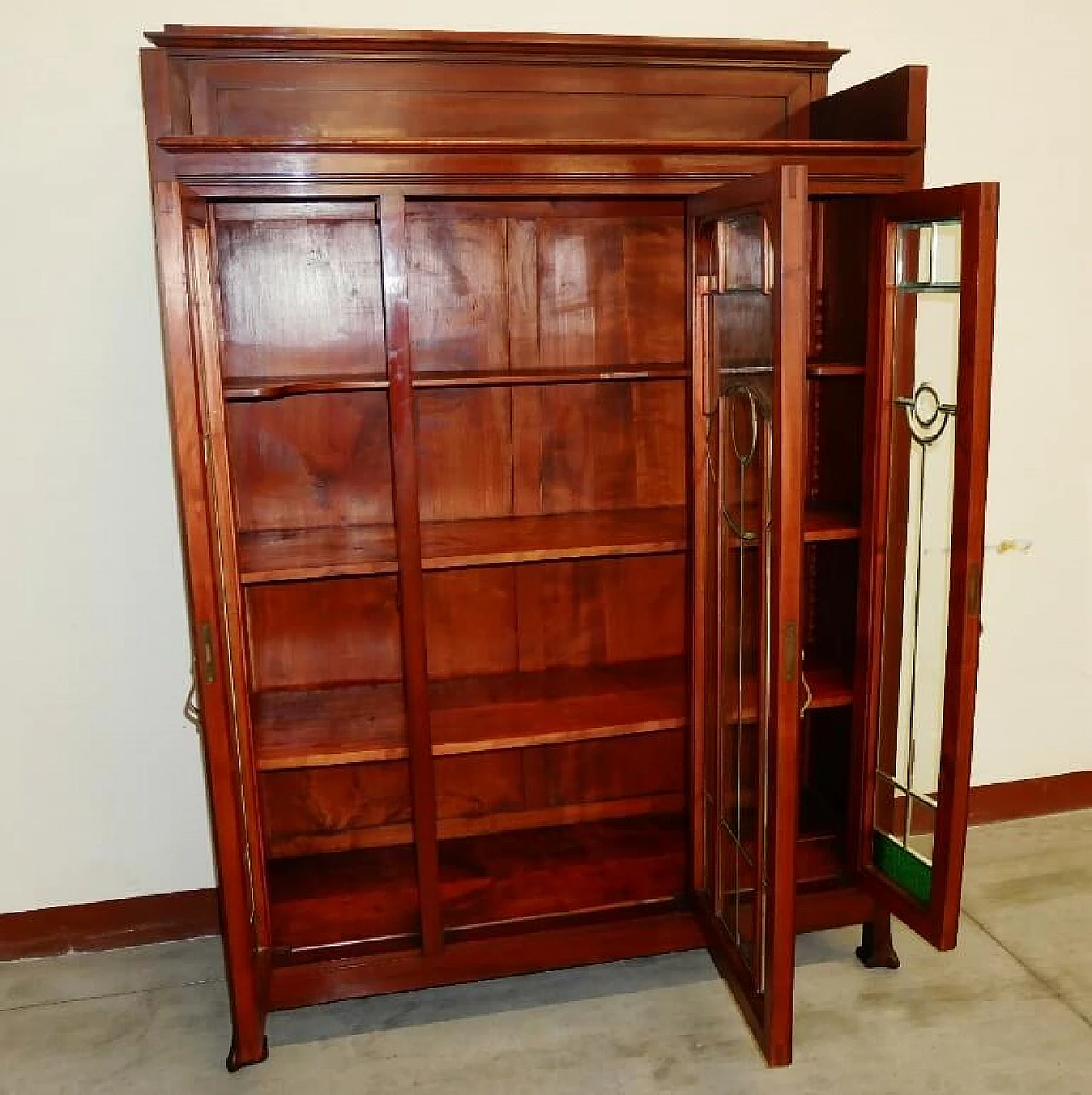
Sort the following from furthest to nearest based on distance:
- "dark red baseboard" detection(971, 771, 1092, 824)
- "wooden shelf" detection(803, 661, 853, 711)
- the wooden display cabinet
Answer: "dark red baseboard" detection(971, 771, 1092, 824)
"wooden shelf" detection(803, 661, 853, 711)
the wooden display cabinet

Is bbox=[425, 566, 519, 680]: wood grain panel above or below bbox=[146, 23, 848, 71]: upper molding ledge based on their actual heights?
below

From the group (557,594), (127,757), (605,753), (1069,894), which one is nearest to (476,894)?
(605,753)

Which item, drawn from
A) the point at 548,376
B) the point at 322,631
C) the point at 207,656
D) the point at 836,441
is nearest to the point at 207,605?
the point at 207,656

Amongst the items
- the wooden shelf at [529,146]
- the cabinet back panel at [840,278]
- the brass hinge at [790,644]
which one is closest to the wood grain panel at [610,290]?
the cabinet back panel at [840,278]

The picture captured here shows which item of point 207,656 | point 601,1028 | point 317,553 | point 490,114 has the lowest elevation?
point 601,1028

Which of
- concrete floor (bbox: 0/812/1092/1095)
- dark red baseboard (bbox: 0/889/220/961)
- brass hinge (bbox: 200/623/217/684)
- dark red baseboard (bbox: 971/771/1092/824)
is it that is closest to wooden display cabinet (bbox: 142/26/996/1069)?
brass hinge (bbox: 200/623/217/684)

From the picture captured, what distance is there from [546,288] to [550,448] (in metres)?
0.39

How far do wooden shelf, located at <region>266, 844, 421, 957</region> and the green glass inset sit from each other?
1086 millimetres

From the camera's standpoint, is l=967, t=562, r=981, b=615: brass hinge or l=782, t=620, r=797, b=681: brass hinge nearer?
l=782, t=620, r=797, b=681: brass hinge

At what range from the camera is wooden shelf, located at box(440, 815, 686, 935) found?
8.54 feet

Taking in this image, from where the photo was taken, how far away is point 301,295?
2.59 metres

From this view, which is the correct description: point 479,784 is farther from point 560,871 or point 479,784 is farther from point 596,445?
point 596,445

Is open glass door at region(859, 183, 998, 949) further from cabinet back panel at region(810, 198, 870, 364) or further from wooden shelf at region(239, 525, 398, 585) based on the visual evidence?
wooden shelf at region(239, 525, 398, 585)

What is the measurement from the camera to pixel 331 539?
2590mm
